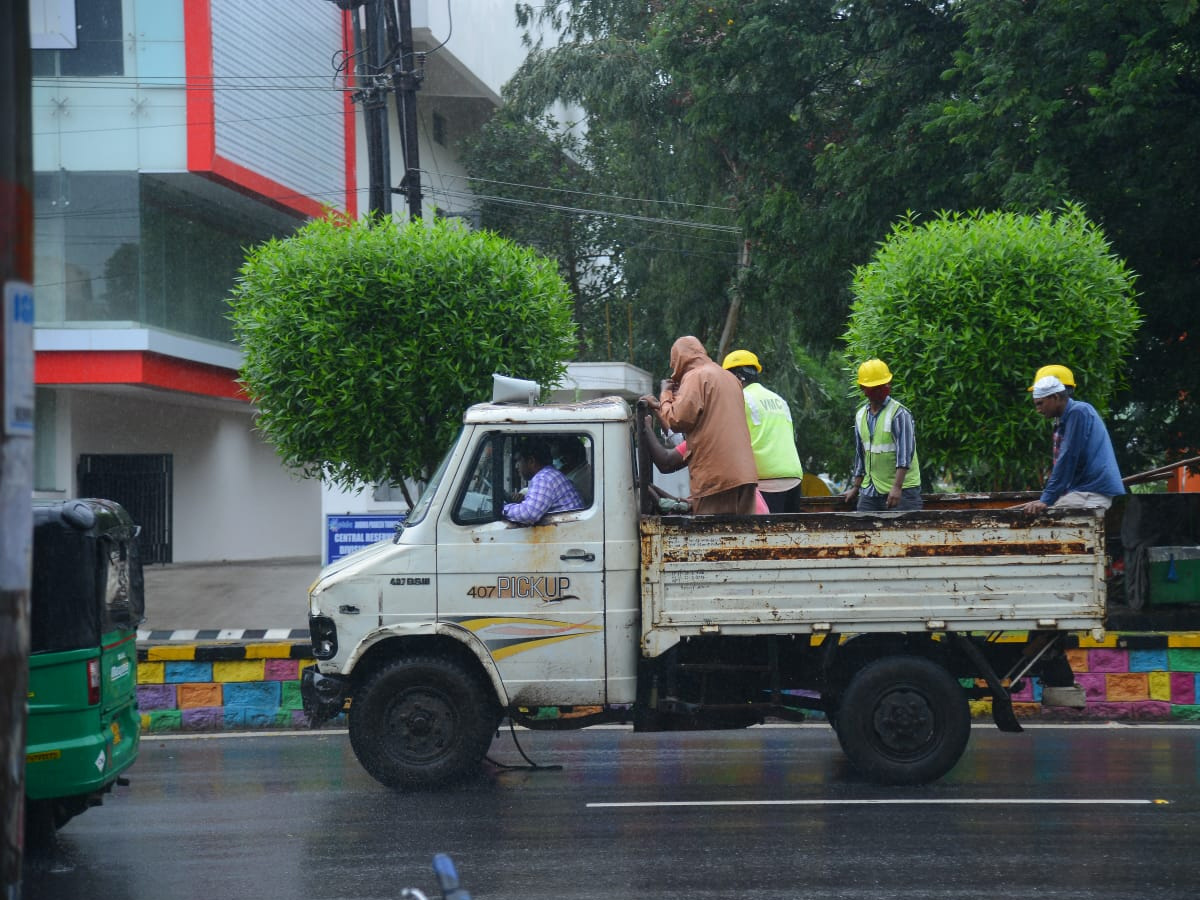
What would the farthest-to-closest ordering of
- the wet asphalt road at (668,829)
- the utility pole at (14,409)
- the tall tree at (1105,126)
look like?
the tall tree at (1105,126) < the wet asphalt road at (668,829) < the utility pole at (14,409)

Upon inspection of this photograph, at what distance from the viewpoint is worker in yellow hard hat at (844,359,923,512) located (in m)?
8.80

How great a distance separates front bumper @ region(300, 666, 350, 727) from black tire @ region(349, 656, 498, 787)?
105 mm

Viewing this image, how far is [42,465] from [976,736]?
→ 15.7m

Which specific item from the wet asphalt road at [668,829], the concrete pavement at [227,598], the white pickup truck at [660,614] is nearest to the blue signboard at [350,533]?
the concrete pavement at [227,598]

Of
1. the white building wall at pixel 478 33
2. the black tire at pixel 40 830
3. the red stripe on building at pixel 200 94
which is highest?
the white building wall at pixel 478 33

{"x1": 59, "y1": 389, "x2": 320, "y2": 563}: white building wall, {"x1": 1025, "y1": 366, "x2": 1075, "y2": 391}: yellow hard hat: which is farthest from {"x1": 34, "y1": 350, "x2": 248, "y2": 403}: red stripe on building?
{"x1": 1025, "y1": 366, "x2": 1075, "y2": 391}: yellow hard hat

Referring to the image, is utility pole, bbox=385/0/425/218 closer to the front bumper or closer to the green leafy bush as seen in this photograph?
the green leafy bush

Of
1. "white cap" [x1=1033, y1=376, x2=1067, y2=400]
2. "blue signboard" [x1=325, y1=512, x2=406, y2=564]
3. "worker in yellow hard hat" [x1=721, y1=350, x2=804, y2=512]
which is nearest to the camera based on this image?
"white cap" [x1=1033, y1=376, x2=1067, y2=400]

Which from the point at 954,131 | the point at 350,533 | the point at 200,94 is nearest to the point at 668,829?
the point at 350,533

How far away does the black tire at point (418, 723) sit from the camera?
768 centimetres

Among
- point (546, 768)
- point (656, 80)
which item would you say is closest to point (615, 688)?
point (546, 768)

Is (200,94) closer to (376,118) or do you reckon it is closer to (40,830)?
(376,118)

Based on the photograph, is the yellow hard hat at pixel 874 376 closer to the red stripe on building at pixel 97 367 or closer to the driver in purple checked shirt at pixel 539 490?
the driver in purple checked shirt at pixel 539 490

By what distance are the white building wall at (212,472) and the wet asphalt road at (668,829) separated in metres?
13.6
